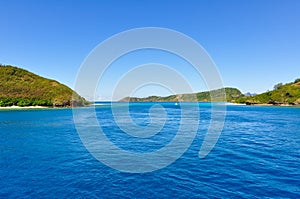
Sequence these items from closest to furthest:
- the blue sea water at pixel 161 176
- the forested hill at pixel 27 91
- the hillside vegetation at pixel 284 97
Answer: the blue sea water at pixel 161 176
the forested hill at pixel 27 91
the hillside vegetation at pixel 284 97

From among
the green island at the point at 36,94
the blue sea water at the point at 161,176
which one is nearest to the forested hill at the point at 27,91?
the green island at the point at 36,94

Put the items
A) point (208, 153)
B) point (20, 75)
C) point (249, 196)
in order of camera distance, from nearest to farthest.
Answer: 1. point (249, 196)
2. point (208, 153)
3. point (20, 75)

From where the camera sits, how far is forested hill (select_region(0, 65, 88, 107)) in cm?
13074

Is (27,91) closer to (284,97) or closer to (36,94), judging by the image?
(36,94)

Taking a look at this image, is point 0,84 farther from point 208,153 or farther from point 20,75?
point 208,153

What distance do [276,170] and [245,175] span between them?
3624mm

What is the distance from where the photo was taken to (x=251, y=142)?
97.6 feet

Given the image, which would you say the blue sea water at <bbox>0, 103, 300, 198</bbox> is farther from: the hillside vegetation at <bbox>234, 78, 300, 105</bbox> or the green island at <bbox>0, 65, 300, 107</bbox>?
the hillside vegetation at <bbox>234, 78, 300, 105</bbox>

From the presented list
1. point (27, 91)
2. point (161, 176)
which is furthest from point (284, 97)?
point (27, 91)

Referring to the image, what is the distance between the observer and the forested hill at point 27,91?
5147 inches

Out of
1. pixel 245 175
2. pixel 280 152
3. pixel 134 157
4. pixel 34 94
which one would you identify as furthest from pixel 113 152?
pixel 34 94

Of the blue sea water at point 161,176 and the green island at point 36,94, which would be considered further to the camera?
the green island at point 36,94

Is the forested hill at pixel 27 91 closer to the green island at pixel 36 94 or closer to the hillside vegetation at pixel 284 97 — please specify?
the green island at pixel 36 94

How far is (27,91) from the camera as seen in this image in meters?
147
